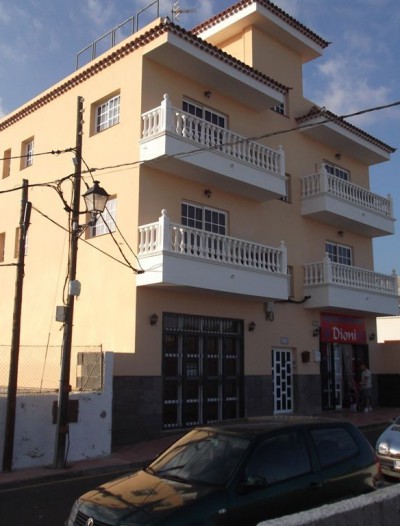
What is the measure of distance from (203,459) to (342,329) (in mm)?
17363

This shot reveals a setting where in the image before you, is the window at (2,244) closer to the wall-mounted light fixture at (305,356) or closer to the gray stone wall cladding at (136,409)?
the gray stone wall cladding at (136,409)

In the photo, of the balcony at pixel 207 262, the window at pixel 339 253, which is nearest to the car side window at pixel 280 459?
the balcony at pixel 207 262

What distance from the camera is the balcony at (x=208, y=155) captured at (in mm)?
15352

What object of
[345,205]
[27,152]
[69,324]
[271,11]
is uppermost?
[271,11]

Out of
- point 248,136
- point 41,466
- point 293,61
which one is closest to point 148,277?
point 41,466

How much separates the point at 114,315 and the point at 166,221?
3.08 meters

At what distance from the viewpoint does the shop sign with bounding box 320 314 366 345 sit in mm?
21359

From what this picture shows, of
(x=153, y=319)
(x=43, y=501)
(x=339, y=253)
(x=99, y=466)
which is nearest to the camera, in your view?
(x=43, y=501)

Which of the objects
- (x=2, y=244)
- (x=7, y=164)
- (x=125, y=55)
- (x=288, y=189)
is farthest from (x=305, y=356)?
(x=7, y=164)

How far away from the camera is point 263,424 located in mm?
6305

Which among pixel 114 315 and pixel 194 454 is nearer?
pixel 194 454

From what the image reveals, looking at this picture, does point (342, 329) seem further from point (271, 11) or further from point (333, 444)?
point (333, 444)

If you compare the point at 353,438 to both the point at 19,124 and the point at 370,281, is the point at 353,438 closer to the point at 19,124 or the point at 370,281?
the point at 370,281

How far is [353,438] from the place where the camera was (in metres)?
6.58
